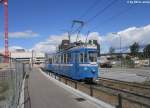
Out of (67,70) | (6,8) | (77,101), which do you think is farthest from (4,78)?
(6,8)

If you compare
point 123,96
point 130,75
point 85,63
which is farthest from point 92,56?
point 123,96

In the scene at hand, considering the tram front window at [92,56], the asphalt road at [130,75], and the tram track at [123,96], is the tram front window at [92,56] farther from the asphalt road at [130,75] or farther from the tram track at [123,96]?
the asphalt road at [130,75]

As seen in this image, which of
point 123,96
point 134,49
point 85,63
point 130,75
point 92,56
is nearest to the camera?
point 123,96

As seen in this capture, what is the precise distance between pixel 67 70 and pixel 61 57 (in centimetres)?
412

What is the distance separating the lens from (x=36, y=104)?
13.8 meters

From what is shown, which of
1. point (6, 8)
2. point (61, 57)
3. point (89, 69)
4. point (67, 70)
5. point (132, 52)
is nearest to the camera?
point (89, 69)

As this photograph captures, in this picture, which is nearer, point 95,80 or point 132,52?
point 95,80

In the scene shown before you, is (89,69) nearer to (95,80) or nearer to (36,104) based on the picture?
(95,80)

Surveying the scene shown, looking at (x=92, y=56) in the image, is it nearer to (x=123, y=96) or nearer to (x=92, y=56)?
(x=92, y=56)

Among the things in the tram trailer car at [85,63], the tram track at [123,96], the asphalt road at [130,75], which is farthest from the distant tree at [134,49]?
the tram track at [123,96]

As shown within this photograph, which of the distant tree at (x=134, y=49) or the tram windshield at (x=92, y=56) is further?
the distant tree at (x=134, y=49)

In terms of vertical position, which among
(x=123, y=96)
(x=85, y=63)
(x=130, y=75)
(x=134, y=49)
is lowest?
(x=123, y=96)

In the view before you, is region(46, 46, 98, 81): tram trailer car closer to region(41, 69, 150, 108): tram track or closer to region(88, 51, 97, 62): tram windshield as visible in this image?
region(88, 51, 97, 62): tram windshield

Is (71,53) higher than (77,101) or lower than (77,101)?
higher
